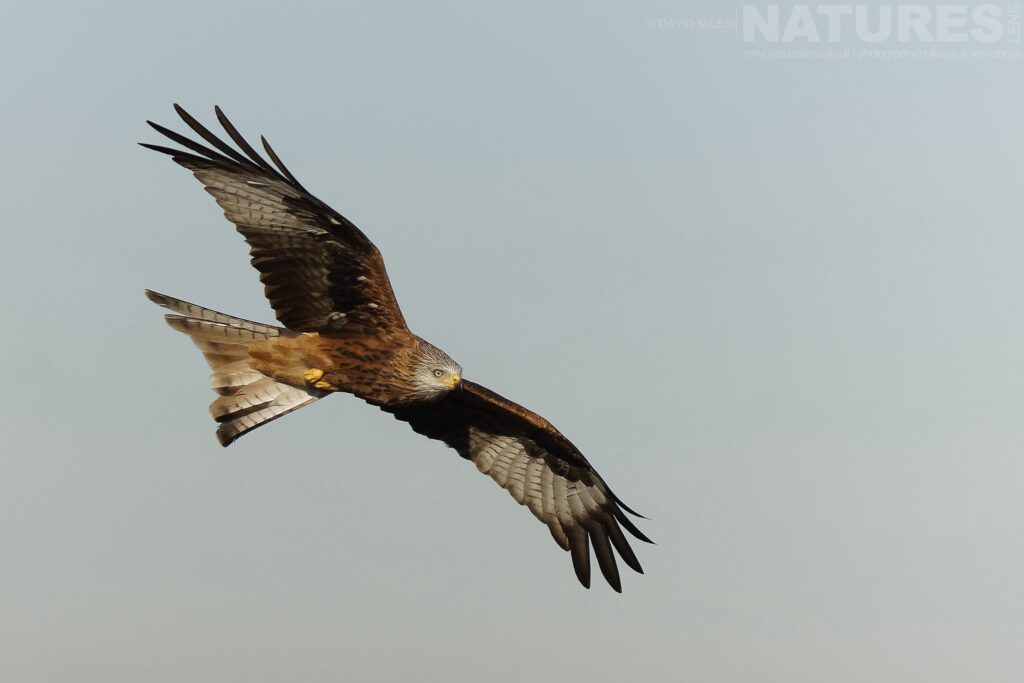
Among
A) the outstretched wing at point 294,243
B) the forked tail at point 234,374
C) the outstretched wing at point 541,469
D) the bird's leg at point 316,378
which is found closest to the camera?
the outstretched wing at point 294,243

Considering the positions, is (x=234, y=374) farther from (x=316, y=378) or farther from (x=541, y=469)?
(x=541, y=469)

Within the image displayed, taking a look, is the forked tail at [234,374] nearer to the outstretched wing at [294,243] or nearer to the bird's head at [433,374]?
the outstretched wing at [294,243]

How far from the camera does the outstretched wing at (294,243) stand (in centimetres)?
1030

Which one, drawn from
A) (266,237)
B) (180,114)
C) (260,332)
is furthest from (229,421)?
(180,114)

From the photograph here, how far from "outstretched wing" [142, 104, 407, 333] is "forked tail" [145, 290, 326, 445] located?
0.43 metres

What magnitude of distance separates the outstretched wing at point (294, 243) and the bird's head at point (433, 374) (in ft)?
1.20

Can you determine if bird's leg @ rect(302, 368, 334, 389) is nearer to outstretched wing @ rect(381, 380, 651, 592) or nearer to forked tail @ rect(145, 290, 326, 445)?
forked tail @ rect(145, 290, 326, 445)

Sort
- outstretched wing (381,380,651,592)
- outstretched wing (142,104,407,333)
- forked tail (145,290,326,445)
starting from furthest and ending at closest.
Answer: outstretched wing (381,380,651,592), forked tail (145,290,326,445), outstretched wing (142,104,407,333)

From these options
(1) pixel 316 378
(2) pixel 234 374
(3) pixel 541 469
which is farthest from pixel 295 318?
(3) pixel 541 469

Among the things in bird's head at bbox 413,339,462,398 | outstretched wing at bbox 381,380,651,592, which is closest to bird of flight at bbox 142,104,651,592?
bird's head at bbox 413,339,462,398

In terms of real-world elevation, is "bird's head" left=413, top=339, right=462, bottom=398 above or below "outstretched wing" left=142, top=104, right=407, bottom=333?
below

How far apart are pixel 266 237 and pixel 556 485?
397 cm

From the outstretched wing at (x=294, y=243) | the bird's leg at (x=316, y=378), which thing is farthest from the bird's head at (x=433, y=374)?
the bird's leg at (x=316, y=378)

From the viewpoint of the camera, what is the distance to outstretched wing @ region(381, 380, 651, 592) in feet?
40.4
